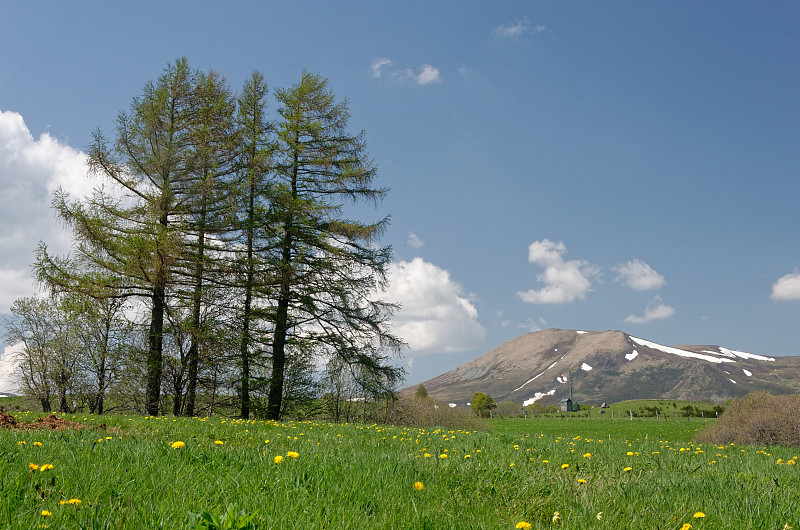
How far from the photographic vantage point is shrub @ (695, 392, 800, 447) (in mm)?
16719

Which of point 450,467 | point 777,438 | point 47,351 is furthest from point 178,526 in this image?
point 47,351

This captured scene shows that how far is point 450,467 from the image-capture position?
14.1ft

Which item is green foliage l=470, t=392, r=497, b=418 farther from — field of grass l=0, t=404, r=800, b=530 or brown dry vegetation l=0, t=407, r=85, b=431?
field of grass l=0, t=404, r=800, b=530

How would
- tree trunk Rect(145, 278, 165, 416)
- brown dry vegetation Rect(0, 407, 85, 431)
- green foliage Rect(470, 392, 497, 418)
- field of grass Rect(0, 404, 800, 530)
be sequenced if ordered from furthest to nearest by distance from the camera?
1. green foliage Rect(470, 392, 497, 418)
2. tree trunk Rect(145, 278, 165, 416)
3. brown dry vegetation Rect(0, 407, 85, 431)
4. field of grass Rect(0, 404, 800, 530)

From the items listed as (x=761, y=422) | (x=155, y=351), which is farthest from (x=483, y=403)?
(x=155, y=351)

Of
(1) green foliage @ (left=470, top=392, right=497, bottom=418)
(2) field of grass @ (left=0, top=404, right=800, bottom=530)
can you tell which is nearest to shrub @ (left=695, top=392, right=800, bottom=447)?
(2) field of grass @ (left=0, top=404, right=800, bottom=530)

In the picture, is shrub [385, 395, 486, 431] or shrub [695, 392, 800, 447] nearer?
shrub [695, 392, 800, 447]

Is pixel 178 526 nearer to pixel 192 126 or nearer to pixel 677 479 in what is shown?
pixel 677 479

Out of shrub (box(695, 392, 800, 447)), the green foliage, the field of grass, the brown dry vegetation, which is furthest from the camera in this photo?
the green foliage

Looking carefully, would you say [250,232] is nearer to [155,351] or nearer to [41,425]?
[155,351]

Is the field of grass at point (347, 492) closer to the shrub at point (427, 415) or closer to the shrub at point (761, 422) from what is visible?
the shrub at point (761, 422)

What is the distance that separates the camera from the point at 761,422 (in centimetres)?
1719

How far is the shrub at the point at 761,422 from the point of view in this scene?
1672cm

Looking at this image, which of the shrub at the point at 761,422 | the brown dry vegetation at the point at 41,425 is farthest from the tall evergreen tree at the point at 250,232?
the shrub at the point at 761,422
